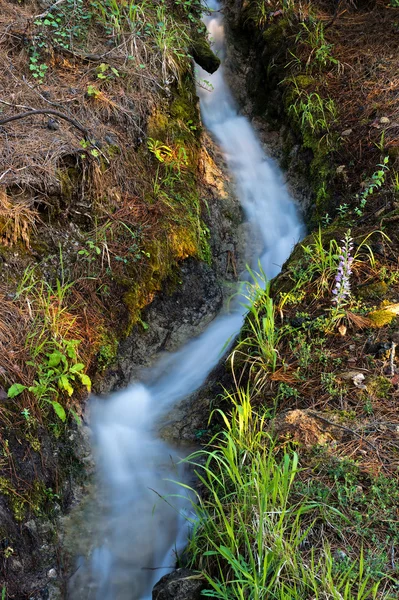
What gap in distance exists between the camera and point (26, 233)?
3.05 meters

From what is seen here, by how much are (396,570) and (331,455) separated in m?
0.55

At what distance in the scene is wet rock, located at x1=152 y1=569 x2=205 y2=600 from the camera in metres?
2.00

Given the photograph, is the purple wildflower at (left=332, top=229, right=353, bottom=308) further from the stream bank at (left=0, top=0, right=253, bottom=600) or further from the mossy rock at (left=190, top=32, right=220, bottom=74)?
the mossy rock at (left=190, top=32, right=220, bottom=74)

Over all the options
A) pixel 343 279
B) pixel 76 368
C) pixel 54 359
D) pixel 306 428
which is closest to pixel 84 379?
pixel 76 368

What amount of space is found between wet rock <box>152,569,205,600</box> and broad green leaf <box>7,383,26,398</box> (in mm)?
1185

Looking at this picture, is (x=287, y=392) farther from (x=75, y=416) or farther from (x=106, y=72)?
(x=106, y=72)

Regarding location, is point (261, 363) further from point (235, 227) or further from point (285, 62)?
point (285, 62)

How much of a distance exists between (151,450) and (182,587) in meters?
1.12

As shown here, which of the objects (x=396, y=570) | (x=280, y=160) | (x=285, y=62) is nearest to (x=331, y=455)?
(x=396, y=570)

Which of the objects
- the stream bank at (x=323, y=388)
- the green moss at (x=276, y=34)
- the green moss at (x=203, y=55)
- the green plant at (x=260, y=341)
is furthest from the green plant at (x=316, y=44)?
the green plant at (x=260, y=341)

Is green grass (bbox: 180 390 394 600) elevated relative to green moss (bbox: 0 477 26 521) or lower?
lower

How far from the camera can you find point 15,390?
245cm

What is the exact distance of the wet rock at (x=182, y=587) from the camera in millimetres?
1995

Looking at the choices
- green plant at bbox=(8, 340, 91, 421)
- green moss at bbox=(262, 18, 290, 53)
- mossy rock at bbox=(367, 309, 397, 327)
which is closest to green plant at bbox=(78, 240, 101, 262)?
green plant at bbox=(8, 340, 91, 421)
